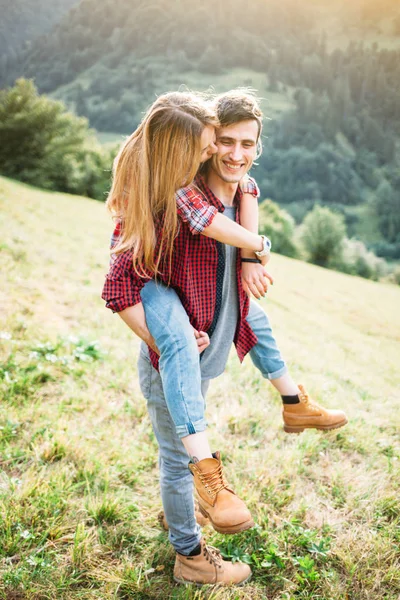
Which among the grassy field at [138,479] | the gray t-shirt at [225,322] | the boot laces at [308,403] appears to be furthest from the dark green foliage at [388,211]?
the gray t-shirt at [225,322]

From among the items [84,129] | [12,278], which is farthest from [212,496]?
[84,129]

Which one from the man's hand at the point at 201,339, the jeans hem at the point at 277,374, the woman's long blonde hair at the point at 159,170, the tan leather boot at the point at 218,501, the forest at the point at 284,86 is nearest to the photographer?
the tan leather boot at the point at 218,501

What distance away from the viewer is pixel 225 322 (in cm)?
222

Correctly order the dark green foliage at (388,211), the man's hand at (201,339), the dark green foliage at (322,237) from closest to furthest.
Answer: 1. the man's hand at (201,339)
2. the dark green foliage at (322,237)
3. the dark green foliage at (388,211)

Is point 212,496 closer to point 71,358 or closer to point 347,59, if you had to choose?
point 71,358

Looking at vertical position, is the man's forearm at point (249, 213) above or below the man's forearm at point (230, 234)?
above

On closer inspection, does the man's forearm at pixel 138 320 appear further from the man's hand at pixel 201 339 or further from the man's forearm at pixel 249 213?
the man's forearm at pixel 249 213

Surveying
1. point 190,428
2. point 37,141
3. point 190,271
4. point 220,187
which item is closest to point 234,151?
point 220,187

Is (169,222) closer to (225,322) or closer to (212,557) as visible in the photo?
(225,322)

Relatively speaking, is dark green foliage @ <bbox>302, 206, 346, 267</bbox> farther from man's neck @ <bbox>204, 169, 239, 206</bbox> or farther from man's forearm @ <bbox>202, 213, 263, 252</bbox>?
man's forearm @ <bbox>202, 213, 263, 252</bbox>

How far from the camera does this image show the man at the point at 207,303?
6.64 feet

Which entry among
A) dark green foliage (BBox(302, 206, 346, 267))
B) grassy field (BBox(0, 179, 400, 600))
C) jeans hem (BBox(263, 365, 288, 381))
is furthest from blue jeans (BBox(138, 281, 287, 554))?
dark green foliage (BBox(302, 206, 346, 267))

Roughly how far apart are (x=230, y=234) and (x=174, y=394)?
81 cm

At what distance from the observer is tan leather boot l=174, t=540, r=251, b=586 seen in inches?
82.6
